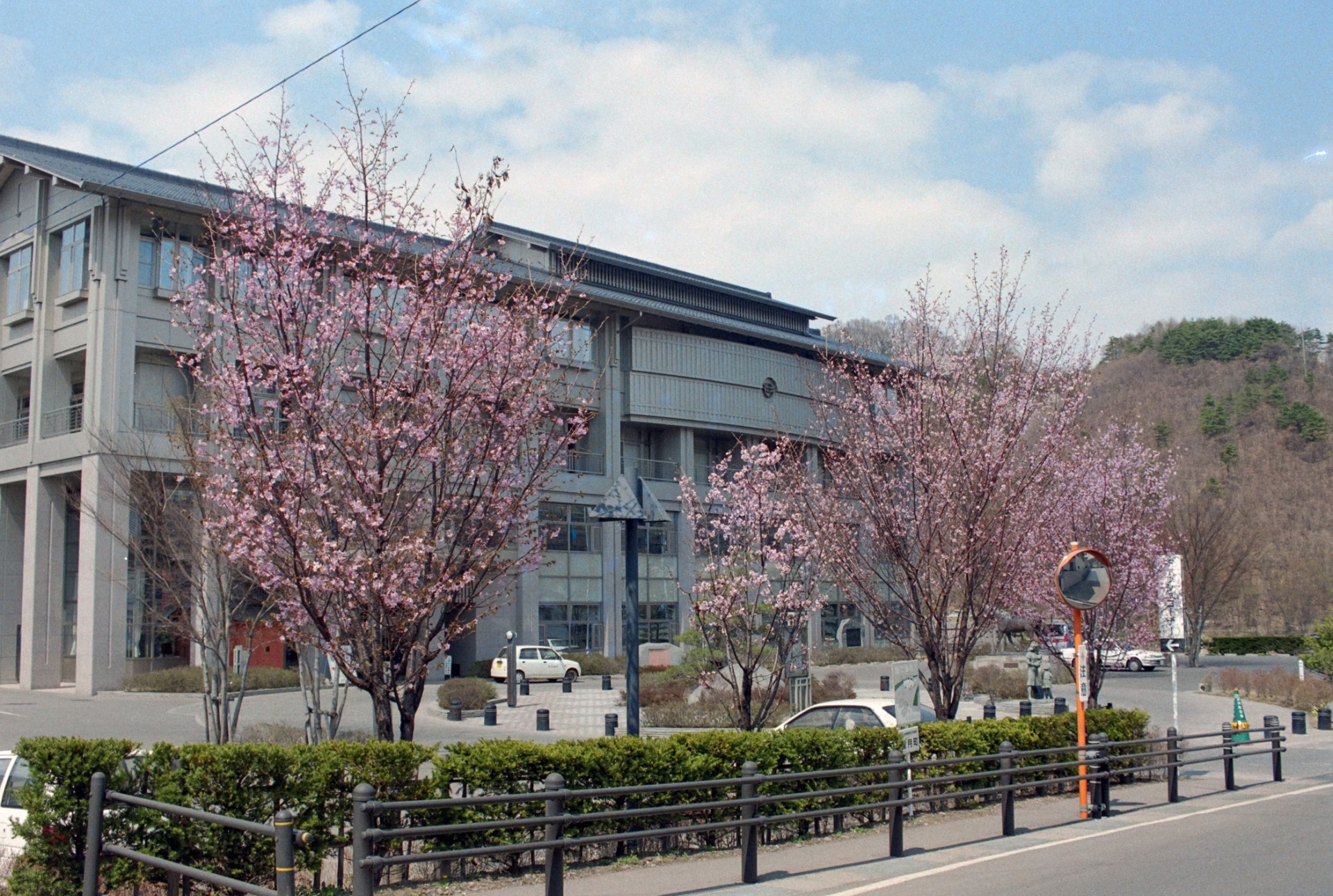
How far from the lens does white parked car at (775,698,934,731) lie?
15477 millimetres

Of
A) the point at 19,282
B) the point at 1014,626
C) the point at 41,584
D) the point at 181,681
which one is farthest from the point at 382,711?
the point at 1014,626

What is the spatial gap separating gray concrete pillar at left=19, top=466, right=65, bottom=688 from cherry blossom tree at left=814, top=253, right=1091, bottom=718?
96.7 ft

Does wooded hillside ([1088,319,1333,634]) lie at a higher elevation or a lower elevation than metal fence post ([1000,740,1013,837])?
higher

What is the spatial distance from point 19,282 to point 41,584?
10.6 metres

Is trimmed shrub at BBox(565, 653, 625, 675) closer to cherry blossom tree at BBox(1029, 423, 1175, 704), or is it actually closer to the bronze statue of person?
the bronze statue of person

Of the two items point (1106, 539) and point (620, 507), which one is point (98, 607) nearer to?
point (620, 507)

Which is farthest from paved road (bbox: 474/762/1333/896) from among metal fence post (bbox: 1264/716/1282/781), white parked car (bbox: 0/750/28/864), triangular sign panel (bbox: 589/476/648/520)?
triangular sign panel (bbox: 589/476/648/520)

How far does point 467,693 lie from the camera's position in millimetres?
33250

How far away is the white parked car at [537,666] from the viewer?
41.5 metres

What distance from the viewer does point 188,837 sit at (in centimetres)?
879

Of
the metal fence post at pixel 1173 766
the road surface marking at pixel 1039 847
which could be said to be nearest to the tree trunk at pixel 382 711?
the road surface marking at pixel 1039 847

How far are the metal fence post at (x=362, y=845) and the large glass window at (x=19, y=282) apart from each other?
122 feet

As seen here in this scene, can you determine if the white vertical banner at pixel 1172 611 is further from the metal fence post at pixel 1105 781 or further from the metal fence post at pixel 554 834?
the metal fence post at pixel 554 834

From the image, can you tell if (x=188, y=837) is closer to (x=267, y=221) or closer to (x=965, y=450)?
(x=267, y=221)
